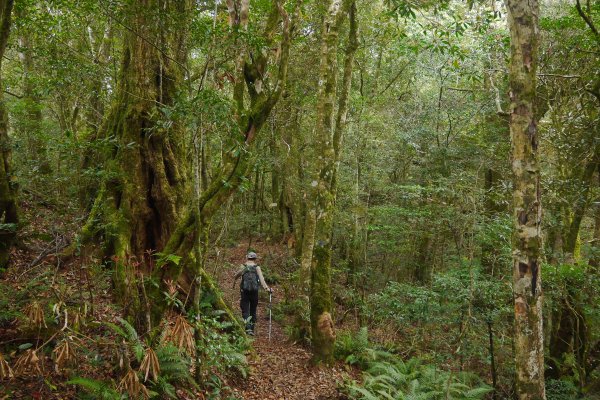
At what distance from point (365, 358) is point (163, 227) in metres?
5.20

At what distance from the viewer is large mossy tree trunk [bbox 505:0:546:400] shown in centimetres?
462

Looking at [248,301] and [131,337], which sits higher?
[131,337]

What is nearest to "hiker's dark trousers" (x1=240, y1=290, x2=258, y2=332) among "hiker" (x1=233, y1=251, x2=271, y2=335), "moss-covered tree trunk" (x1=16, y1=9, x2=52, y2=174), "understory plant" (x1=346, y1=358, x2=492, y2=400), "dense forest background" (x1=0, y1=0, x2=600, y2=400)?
"hiker" (x1=233, y1=251, x2=271, y2=335)

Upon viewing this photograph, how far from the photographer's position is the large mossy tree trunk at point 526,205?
182 inches

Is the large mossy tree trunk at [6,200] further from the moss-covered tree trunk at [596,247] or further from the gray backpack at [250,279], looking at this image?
the moss-covered tree trunk at [596,247]

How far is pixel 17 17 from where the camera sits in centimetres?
820

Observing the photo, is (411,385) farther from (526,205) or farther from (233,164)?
(233,164)

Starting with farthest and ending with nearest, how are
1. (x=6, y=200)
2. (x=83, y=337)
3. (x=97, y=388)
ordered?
(x=6, y=200)
(x=83, y=337)
(x=97, y=388)

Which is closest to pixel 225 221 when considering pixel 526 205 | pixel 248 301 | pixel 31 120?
pixel 248 301

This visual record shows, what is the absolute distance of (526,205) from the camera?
4758mm

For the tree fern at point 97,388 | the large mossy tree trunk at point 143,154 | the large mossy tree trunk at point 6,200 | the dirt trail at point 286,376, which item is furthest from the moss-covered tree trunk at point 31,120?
the tree fern at point 97,388

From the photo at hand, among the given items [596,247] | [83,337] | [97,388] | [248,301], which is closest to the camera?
[97,388]

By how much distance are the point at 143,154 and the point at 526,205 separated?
6331 mm

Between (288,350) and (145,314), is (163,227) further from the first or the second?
(288,350)
